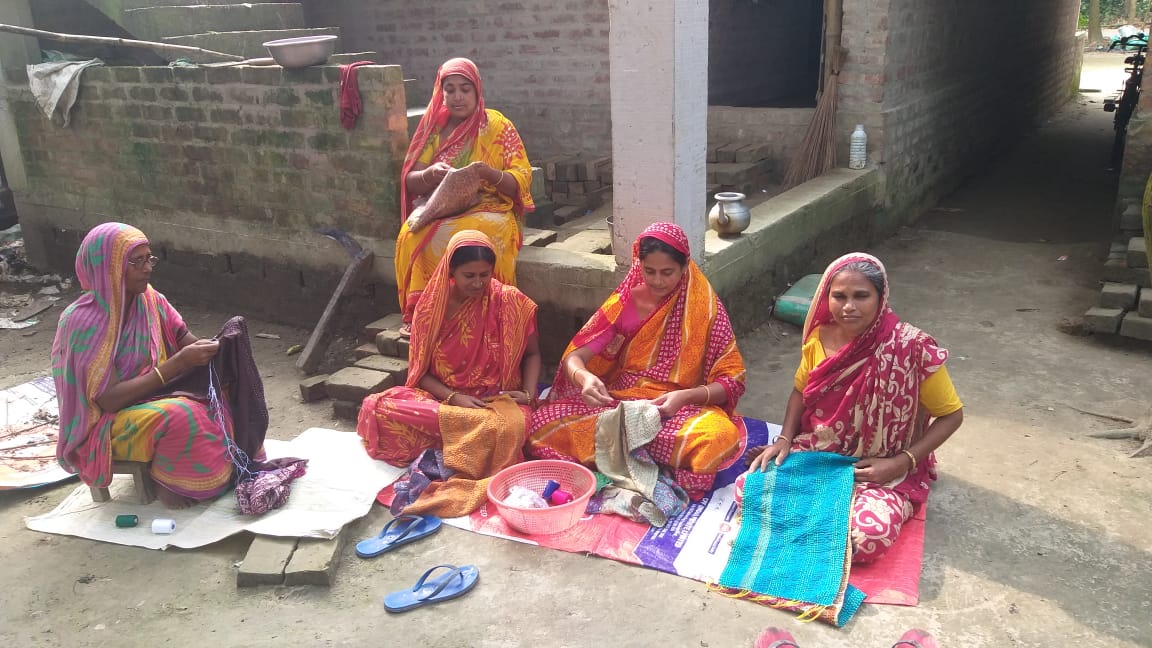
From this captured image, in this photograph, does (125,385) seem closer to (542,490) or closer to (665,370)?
(542,490)

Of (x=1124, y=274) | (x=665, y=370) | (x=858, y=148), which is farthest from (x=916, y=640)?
(x=858, y=148)

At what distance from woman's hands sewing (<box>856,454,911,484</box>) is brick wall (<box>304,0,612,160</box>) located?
5460 mm

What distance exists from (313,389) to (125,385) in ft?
4.87

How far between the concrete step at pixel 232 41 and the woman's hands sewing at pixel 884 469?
6.38m

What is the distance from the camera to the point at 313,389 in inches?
196

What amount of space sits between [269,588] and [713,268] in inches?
114

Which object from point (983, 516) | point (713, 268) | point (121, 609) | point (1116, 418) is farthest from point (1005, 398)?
point (121, 609)

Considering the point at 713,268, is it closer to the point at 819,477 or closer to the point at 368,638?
the point at 819,477

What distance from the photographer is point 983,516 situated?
136 inches

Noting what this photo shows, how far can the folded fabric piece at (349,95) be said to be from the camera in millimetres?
5262

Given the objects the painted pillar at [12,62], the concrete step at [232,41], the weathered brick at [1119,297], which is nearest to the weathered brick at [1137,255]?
the weathered brick at [1119,297]

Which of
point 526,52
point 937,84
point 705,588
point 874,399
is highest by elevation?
point 526,52

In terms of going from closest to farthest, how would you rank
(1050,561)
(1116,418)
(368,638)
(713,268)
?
(368,638) < (1050,561) < (1116,418) < (713,268)

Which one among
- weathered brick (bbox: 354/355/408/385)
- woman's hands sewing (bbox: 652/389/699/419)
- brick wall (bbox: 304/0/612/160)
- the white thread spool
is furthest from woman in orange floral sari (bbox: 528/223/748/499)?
brick wall (bbox: 304/0/612/160)
